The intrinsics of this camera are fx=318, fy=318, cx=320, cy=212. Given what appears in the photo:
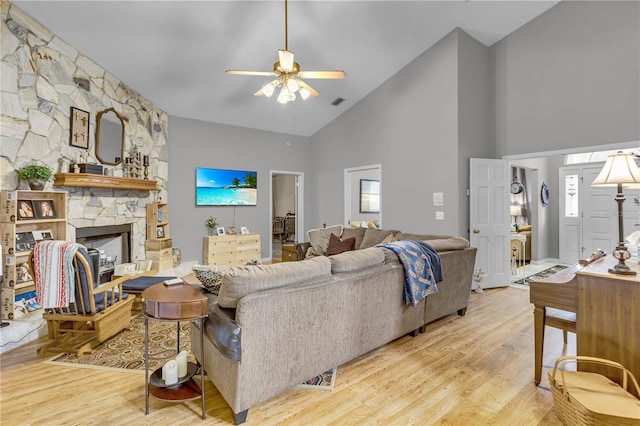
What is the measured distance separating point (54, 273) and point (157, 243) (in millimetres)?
2594

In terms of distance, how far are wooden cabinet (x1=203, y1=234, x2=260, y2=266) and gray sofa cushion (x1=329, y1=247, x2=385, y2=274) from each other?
4.14m

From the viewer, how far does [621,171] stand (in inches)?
83.9

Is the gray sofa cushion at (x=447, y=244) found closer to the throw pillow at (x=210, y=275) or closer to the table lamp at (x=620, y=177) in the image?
the table lamp at (x=620, y=177)

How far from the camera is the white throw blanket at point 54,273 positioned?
8.34 feet

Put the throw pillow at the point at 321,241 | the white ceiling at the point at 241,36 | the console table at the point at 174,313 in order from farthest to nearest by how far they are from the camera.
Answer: the throw pillow at the point at 321,241
the white ceiling at the point at 241,36
the console table at the point at 174,313

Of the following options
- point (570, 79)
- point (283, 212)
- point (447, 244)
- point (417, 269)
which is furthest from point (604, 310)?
point (283, 212)

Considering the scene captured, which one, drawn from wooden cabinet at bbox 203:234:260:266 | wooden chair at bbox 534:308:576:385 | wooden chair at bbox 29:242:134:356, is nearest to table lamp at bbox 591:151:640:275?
wooden chair at bbox 534:308:576:385

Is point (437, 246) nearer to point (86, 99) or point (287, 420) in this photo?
point (287, 420)

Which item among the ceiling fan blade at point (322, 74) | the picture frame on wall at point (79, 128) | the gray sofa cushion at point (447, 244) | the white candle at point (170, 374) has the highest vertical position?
the ceiling fan blade at point (322, 74)

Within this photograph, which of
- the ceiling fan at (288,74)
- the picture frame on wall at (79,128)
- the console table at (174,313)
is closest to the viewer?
the console table at (174,313)

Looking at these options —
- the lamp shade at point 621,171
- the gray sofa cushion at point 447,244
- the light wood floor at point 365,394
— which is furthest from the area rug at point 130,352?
the lamp shade at point 621,171

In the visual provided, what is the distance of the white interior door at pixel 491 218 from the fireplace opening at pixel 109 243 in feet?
17.4

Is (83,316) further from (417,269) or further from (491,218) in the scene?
(491,218)

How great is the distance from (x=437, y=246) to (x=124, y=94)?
4.87m
